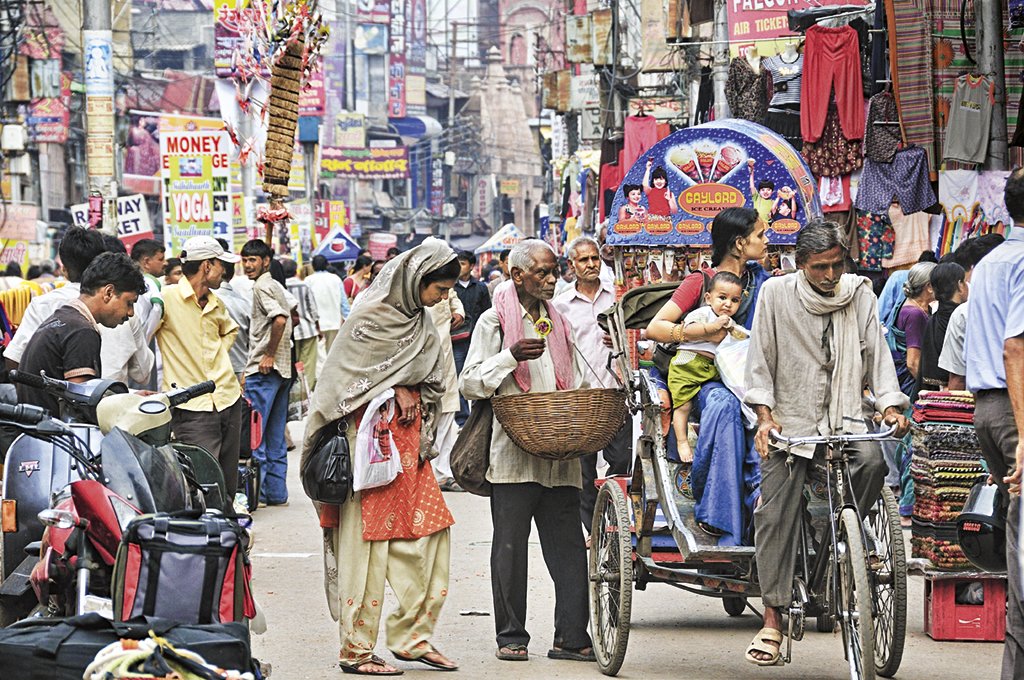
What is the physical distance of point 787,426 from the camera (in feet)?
23.1

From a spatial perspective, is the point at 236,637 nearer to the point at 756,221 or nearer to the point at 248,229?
the point at 756,221

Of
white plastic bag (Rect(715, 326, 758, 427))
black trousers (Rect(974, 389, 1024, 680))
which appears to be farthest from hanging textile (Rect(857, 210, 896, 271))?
black trousers (Rect(974, 389, 1024, 680))

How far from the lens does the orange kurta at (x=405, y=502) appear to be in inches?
293

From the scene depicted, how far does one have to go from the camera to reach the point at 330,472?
7.32 metres

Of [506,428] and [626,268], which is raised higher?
[626,268]

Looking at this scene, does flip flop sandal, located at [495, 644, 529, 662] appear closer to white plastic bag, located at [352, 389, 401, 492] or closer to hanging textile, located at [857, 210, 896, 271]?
white plastic bag, located at [352, 389, 401, 492]

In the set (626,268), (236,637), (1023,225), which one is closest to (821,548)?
(1023,225)

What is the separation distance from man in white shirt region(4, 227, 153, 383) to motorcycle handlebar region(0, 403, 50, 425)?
2322 mm

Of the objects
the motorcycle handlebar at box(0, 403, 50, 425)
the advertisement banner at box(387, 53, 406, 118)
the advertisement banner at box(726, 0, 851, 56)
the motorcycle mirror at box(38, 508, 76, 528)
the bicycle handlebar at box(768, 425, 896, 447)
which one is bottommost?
the motorcycle mirror at box(38, 508, 76, 528)

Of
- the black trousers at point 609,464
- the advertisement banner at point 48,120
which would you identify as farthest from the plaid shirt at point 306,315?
the advertisement banner at point 48,120

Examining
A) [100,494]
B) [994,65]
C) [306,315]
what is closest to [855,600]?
[100,494]

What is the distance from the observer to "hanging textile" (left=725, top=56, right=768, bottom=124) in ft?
57.7

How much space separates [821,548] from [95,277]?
3293 mm

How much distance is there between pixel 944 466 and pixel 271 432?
681 cm
